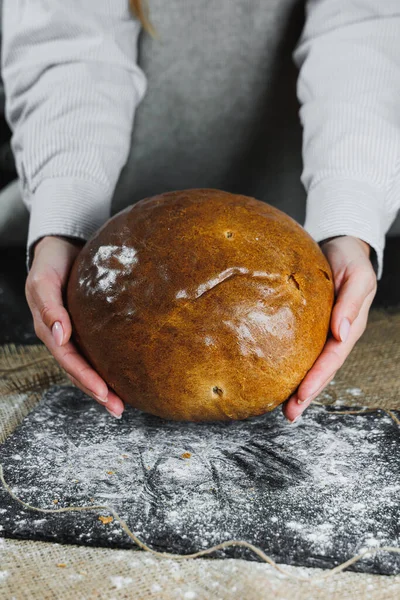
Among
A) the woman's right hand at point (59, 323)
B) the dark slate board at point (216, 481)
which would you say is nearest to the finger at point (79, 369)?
the woman's right hand at point (59, 323)

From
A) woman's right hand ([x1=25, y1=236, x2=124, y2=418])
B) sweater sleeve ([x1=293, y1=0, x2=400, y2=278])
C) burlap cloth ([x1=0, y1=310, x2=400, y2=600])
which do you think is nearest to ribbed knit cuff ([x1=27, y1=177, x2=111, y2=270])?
woman's right hand ([x1=25, y1=236, x2=124, y2=418])

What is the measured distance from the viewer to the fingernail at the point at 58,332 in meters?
1.27

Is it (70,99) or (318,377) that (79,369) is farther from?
(70,99)

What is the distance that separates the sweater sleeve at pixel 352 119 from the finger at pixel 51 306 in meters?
0.64

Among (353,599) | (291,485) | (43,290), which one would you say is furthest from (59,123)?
(353,599)

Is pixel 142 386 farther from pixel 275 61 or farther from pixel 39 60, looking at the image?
pixel 275 61

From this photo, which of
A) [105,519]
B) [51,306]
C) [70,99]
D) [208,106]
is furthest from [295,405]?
[208,106]

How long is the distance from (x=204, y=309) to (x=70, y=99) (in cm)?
102

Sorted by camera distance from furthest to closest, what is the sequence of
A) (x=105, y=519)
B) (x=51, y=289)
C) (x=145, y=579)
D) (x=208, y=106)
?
1. (x=208, y=106)
2. (x=51, y=289)
3. (x=105, y=519)
4. (x=145, y=579)

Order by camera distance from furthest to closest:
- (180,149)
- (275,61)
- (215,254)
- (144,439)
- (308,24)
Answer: (180,149)
(275,61)
(308,24)
(144,439)
(215,254)

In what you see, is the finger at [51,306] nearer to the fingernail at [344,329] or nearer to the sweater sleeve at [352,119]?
the fingernail at [344,329]

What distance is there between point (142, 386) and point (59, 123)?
0.97m

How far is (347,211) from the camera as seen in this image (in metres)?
1.55

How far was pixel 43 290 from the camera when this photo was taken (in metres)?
1.36
